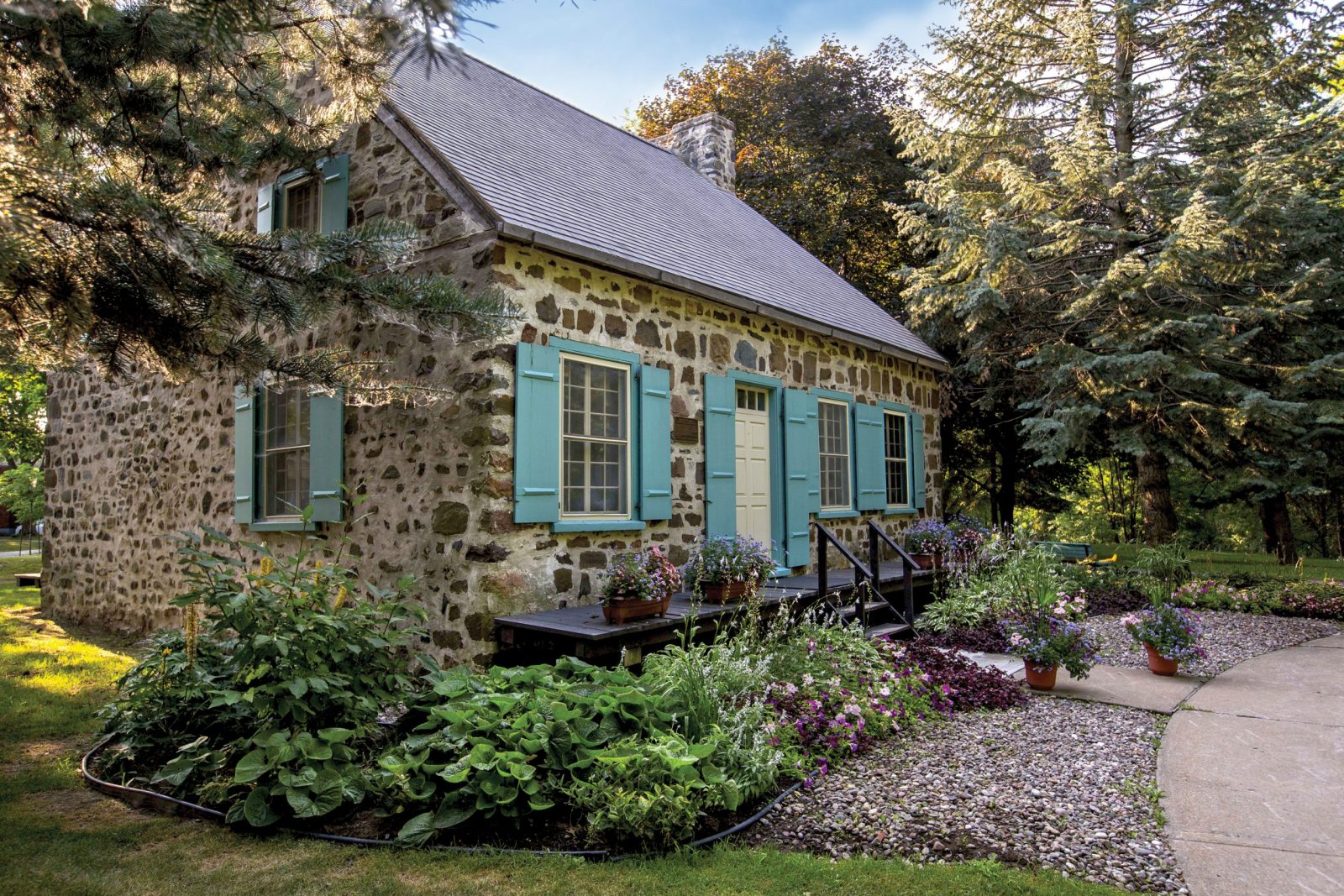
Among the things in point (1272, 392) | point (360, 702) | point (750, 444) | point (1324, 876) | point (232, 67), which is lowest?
point (1324, 876)

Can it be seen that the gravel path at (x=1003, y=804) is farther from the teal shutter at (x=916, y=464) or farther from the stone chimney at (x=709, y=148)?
the stone chimney at (x=709, y=148)

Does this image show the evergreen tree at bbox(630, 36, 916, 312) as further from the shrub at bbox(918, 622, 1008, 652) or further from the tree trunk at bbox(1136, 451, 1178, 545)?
the shrub at bbox(918, 622, 1008, 652)

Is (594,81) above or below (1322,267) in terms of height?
below

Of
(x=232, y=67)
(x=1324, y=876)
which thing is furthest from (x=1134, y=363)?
(x=232, y=67)

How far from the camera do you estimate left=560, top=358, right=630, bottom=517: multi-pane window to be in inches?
258

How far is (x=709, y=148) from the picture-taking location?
13.3 metres

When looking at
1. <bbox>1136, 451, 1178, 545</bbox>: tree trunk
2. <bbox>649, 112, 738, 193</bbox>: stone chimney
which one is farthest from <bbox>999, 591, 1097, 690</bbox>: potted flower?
<bbox>649, 112, 738, 193</bbox>: stone chimney

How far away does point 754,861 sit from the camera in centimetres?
322

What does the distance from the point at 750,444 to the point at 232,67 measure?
560 centimetres

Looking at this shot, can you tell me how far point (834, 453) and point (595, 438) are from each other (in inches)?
160

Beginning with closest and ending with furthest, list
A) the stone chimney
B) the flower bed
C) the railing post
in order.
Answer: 1. the flower bed
2. the railing post
3. the stone chimney

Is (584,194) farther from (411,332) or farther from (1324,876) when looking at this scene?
(1324,876)

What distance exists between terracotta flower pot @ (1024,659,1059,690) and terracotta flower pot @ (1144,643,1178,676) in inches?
42.4

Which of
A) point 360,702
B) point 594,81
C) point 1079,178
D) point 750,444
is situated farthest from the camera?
point 1079,178
